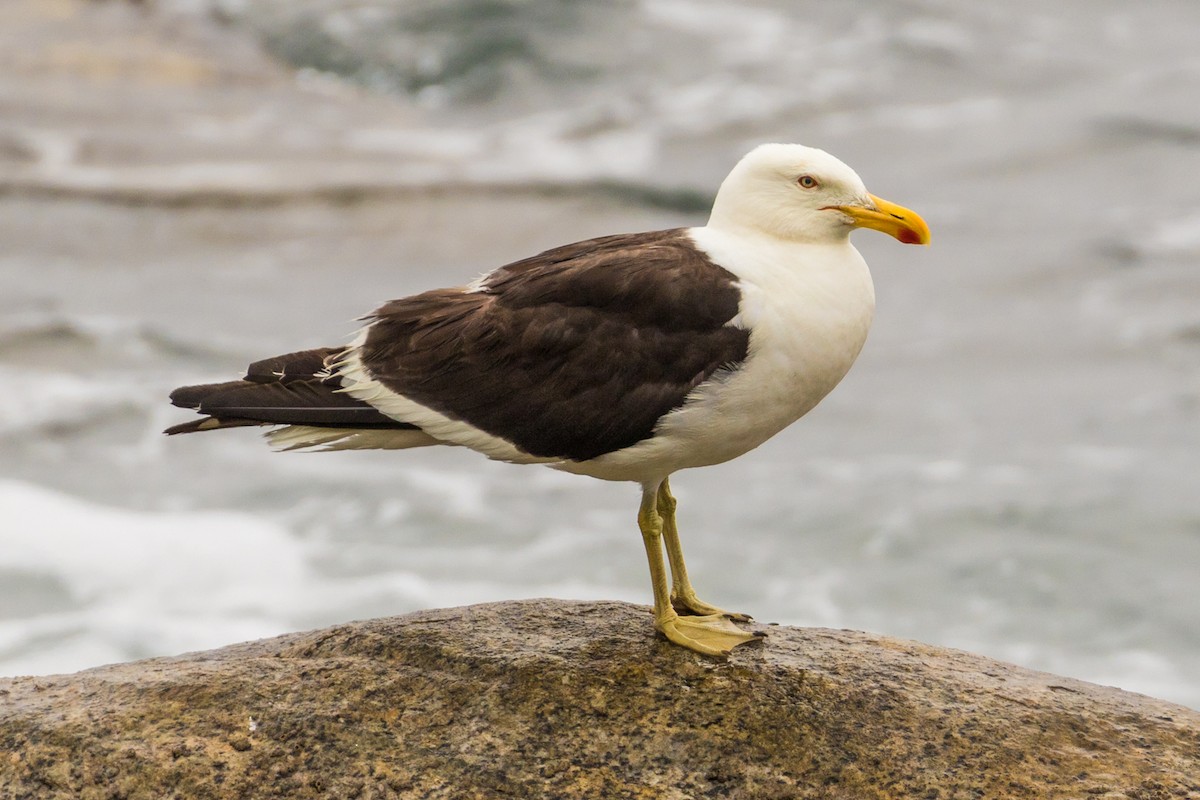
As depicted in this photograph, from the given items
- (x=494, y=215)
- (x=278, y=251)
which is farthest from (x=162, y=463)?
(x=494, y=215)

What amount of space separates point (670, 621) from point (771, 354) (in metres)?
1.11

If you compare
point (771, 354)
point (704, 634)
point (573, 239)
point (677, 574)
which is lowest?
point (704, 634)

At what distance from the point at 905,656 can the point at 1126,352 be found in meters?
10.2

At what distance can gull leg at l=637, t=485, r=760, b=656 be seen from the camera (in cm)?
533

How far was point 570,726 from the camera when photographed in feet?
15.8

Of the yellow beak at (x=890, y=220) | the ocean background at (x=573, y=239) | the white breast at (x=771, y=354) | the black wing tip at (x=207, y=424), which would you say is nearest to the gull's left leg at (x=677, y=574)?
the white breast at (x=771, y=354)

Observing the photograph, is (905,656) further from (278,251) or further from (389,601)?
(278,251)

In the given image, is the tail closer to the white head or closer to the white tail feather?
the white tail feather

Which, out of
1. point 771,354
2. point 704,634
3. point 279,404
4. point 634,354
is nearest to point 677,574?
point 704,634

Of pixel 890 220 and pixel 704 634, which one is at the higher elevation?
pixel 890 220

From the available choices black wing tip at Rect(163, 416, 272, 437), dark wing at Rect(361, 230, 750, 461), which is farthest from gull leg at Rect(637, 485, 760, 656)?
black wing tip at Rect(163, 416, 272, 437)

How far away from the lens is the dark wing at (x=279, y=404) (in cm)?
514

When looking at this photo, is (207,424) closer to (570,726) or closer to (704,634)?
(570,726)

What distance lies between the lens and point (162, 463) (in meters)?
13.2
